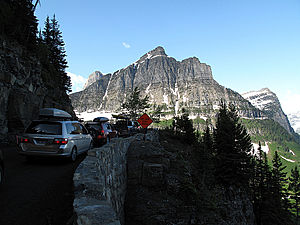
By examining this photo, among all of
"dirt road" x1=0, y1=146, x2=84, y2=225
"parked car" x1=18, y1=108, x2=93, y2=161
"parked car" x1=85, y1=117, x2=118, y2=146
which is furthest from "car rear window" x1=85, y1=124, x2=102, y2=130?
"dirt road" x1=0, y1=146, x2=84, y2=225

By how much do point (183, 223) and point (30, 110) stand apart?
16.8 metres

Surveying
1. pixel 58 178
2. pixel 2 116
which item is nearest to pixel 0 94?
pixel 2 116

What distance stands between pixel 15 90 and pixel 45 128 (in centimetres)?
1148

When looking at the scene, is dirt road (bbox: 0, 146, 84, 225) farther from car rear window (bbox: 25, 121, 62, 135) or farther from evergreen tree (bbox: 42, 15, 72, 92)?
evergreen tree (bbox: 42, 15, 72, 92)

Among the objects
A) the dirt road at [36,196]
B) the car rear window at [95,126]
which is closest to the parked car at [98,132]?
the car rear window at [95,126]

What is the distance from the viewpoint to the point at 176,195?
9.45m

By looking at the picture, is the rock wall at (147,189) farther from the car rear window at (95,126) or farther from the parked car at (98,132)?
the car rear window at (95,126)

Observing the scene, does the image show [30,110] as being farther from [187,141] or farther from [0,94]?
[187,141]

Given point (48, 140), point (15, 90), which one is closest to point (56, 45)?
point (15, 90)

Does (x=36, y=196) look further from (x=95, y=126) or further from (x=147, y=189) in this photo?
A: (x=95, y=126)

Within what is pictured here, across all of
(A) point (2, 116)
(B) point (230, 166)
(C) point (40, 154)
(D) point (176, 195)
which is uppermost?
(A) point (2, 116)

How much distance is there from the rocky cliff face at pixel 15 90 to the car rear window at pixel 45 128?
Result: 360 inches

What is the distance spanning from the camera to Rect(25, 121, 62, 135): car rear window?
272 inches

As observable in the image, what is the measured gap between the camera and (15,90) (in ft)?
50.0
